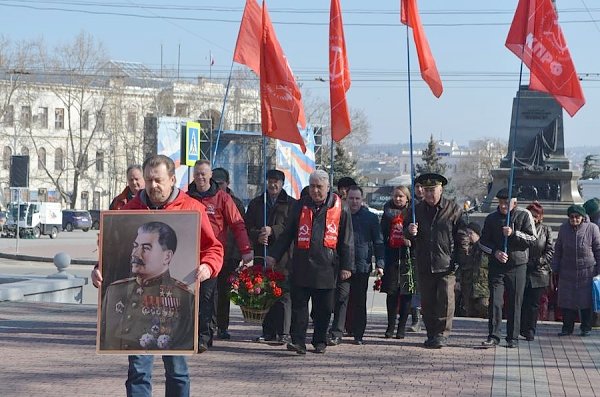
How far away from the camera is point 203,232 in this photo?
23.2 feet

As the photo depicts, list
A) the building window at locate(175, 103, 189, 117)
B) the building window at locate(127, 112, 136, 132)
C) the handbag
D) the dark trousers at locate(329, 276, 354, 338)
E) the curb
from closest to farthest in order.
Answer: the dark trousers at locate(329, 276, 354, 338) < the handbag < the curb < the building window at locate(175, 103, 189, 117) < the building window at locate(127, 112, 136, 132)

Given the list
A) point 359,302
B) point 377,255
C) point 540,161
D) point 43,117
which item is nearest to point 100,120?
point 43,117

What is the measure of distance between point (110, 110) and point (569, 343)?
66.6m

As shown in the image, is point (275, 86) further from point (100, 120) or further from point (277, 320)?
point (100, 120)

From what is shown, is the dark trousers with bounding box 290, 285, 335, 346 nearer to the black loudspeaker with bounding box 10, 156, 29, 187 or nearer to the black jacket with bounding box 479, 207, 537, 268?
Answer: the black jacket with bounding box 479, 207, 537, 268

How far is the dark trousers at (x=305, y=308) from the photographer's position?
1113cm

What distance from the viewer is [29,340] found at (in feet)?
38.9

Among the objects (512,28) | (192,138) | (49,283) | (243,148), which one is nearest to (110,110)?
(243,148)

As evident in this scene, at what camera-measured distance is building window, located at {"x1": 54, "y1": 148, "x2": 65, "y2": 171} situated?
9181cm

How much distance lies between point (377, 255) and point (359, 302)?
0.55 metres

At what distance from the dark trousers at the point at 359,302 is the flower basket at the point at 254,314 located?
1089 mm

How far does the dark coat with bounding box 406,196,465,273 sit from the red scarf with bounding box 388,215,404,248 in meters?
0.58

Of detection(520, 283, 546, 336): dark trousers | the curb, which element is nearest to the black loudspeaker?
the curb

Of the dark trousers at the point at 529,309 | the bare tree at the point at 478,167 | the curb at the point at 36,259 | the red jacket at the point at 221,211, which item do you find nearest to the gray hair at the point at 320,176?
the red jacket at the point at 221,211
